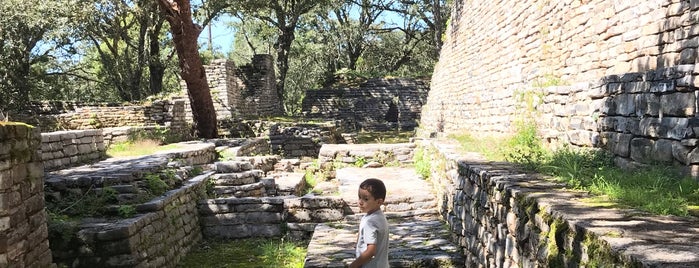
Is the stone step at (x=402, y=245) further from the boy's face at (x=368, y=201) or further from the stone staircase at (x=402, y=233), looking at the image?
the boy's face at (x=368, y=201)

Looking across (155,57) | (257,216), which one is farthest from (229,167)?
(155,57)

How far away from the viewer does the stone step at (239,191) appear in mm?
9266

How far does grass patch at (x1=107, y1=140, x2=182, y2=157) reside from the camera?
10966mm

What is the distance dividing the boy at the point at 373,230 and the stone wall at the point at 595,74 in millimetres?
2118

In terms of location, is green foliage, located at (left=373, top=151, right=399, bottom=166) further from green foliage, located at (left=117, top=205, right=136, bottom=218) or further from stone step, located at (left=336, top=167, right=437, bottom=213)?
green foliage, located at (left=117, top=205, right=136, bottom=218)

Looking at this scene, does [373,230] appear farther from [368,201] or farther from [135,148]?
[135,148]

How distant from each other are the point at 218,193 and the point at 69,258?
12.4ft

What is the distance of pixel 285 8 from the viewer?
2667cm

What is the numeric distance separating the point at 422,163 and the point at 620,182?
6655 mm

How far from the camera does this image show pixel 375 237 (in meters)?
3.52

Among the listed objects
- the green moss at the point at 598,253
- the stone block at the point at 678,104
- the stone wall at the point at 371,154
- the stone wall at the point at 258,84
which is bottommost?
the stone wall at the point at 371,154

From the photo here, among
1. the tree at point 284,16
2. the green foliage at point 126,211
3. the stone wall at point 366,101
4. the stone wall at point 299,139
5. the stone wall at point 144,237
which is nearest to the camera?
the stone wall at point 144,237

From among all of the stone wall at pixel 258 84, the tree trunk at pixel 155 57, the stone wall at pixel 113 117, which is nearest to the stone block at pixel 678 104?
the stone wall at pixel 113 117

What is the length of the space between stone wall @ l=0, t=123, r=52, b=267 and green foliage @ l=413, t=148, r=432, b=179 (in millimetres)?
6381
